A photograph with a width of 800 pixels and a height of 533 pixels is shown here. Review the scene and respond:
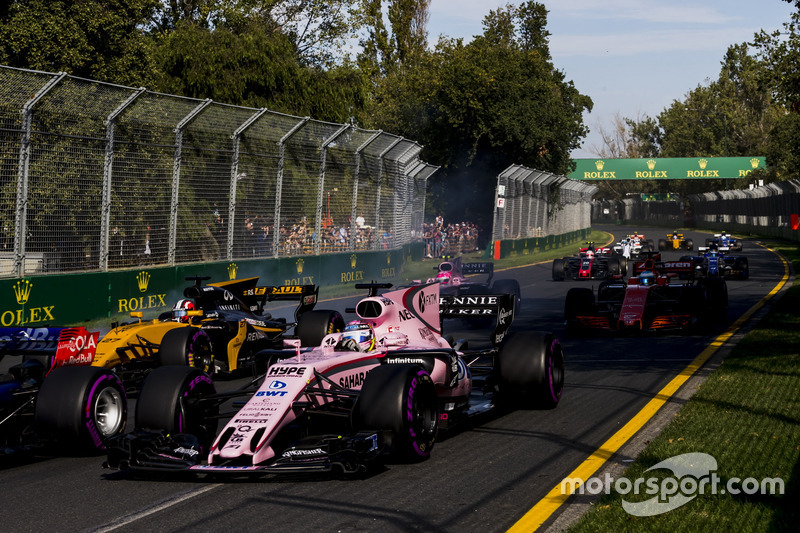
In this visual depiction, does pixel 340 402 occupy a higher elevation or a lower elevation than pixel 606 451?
higher

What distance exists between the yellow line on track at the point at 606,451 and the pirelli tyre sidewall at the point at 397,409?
1.11 m

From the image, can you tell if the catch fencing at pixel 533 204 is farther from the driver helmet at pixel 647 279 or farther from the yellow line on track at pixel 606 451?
the yellow line on track at pixel 606 451

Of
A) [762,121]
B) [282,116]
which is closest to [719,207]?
[762,121]

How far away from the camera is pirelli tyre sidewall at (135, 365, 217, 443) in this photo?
7094 mm

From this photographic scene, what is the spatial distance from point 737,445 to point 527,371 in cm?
219

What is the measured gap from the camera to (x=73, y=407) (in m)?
7.28

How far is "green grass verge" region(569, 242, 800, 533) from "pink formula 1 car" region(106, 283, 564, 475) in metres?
1.54

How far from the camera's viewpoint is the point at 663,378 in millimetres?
10836

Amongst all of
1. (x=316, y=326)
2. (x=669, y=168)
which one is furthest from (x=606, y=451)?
(x=669, y=168)

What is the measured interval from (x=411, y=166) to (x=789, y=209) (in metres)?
31.5

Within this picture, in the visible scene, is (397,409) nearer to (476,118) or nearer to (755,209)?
(476,118)

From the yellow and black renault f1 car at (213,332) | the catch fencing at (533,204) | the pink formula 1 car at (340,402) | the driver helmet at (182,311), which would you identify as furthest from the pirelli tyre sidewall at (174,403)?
the catch fencing at (533,204)

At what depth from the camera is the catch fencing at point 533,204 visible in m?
41.6

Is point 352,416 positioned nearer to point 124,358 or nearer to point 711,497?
point 711,497
